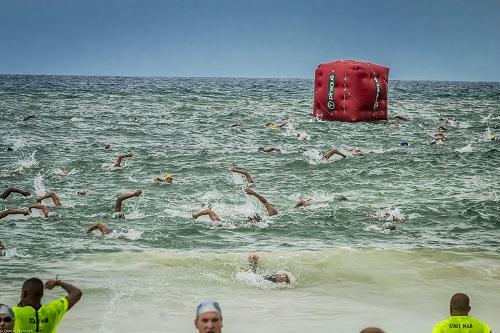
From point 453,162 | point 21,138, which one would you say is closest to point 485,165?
point 453,162

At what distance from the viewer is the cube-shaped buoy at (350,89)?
1093 inches

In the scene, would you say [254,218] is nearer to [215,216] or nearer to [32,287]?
[215,216]

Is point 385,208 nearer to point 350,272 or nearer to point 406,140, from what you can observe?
point 350,272

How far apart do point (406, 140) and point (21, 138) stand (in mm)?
16495

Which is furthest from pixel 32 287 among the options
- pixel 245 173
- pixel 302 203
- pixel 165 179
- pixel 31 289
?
pixel 165 179

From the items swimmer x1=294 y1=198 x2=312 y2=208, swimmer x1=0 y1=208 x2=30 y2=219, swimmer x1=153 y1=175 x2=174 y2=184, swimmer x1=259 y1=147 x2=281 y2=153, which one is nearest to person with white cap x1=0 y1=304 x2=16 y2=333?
swimmer x1=0 y1=208 x2=30 y2=219

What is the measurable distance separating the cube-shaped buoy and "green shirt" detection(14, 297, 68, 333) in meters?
23.5

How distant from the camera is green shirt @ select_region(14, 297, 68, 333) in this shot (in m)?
5.10

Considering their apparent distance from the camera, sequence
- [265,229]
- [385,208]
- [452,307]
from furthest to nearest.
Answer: [385,208] < [265,229] < [452,307]

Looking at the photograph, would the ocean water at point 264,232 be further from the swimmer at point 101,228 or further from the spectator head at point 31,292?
the spectator head at point 31,292

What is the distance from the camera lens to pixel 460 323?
5664mm

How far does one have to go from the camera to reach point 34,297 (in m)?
5.19

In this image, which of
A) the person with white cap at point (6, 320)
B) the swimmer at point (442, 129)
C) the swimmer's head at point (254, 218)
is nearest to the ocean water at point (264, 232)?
the swimmer's head at point (254, 218)

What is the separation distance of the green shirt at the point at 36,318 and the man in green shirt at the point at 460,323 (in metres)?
3.22
